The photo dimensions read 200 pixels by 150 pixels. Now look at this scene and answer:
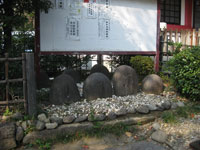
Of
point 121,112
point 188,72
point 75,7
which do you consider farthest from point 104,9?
point 121,112

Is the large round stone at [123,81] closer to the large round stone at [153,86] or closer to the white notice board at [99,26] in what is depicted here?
the large round stone at [153,86]

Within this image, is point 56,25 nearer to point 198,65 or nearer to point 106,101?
point 106,101

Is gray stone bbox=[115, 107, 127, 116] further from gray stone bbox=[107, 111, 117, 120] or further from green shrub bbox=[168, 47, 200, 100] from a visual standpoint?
green shrub bbox=[168, 47, 200, 100]

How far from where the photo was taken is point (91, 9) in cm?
655

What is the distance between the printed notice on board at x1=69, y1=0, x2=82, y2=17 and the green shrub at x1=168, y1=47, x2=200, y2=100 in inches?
126

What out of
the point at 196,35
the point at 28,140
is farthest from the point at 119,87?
the point at 196,35

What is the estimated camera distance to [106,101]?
15.7ft

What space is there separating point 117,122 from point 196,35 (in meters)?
5.48

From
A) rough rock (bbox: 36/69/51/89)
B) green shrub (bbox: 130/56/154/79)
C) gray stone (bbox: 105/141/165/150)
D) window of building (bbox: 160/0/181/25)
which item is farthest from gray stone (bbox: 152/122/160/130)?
window of building (bbox: 160/0/181/25)

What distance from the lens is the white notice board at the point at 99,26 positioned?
6.18m

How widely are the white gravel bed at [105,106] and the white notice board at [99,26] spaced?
226cm

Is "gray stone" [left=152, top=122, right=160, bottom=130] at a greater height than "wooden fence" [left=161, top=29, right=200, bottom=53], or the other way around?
"wooden fence" [left=161, top=29, right=200, bottom=53]

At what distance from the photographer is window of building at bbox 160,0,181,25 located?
36.8 ft

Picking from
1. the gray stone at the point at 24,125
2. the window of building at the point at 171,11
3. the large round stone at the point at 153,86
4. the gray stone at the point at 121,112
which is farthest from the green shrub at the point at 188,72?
the window of building at the point at 171,11
